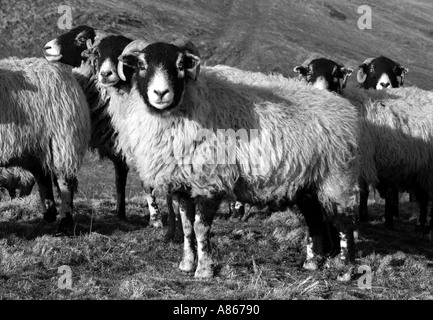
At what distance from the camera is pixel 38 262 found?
8016mm

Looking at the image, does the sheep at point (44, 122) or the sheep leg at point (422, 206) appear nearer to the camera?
the sheep at point (44, 122)

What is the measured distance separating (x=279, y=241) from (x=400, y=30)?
76626 mm

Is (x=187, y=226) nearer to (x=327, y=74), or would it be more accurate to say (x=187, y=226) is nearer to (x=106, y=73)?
(x=106, y=73)

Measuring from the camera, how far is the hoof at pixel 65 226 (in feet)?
31.6

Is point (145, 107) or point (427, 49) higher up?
point (145, 107)

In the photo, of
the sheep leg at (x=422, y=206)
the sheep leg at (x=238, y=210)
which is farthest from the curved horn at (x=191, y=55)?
the sheep leg at (x=422, y=206)

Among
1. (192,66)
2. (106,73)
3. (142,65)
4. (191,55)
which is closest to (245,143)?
(192,66)

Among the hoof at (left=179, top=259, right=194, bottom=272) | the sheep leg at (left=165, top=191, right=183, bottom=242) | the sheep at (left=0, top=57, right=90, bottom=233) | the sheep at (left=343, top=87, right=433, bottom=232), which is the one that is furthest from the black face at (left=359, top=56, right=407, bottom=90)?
the hoof at (left=179, top=259, right=194, bottom=272)

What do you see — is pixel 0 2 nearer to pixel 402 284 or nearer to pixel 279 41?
pixel 279 41

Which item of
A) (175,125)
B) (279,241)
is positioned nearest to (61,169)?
(175,125)

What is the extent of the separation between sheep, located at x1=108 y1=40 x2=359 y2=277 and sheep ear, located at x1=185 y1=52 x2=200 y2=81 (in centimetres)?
1

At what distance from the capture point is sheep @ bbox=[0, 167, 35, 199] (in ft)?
43.4

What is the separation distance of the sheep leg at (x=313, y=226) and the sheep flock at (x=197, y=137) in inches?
0.6

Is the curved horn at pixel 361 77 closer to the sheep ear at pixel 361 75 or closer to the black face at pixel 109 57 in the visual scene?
the sheep ear at pixel 361 75
